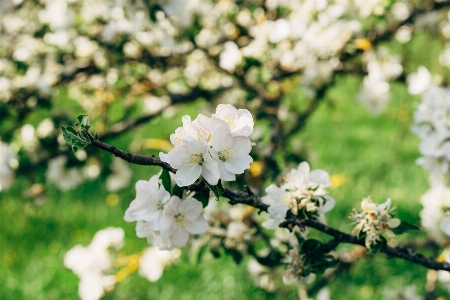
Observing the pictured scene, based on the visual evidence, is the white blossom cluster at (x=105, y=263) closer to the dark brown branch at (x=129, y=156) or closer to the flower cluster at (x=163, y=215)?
the flower cluster at (x=163, y=215)

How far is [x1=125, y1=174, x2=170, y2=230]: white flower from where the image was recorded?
3.16ft

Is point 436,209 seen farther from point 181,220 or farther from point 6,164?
point 6,164

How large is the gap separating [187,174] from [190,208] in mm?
130

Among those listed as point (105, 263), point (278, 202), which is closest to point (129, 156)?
point (278, 202)

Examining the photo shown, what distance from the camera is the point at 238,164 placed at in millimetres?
861

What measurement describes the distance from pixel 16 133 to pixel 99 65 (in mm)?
518

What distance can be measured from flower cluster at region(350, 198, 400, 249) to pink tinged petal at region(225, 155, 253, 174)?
29 centimetres

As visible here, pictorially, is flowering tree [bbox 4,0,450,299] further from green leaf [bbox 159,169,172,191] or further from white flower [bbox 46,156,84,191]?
green leaf [bbox 159,169,172,191]

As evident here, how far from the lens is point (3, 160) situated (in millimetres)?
1919

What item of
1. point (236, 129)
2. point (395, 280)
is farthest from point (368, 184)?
point (236, 129)

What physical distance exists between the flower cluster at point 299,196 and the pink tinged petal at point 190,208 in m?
0.14

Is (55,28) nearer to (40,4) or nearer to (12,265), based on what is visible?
(40,4)

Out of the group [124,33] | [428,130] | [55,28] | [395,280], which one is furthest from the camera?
[395,280]

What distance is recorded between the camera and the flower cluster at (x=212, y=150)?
830 millimetres
